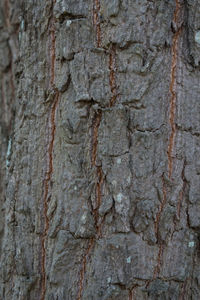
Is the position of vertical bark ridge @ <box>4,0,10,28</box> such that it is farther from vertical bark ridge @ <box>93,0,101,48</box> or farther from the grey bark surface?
vertical bark ridge @ <box>93,0,101,48</box>

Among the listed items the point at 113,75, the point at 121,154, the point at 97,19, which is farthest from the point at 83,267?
the point at 97,19

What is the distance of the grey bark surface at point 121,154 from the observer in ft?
3.88

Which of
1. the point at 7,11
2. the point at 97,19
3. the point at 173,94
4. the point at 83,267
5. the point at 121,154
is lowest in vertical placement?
the point at 83,267

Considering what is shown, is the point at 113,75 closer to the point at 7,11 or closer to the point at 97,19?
the point at 97,19

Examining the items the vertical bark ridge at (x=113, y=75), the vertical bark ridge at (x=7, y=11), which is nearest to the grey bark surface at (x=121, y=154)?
the vertical bark ridge at (x=113, y=75)

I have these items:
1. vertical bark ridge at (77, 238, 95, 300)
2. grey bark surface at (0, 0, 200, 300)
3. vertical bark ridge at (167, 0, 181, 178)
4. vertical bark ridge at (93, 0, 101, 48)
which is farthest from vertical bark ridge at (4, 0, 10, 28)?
vertical bark ridge at (77, 238, 95, 300)

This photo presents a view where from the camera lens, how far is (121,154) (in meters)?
1.19

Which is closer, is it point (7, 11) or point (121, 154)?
point (121, 154)

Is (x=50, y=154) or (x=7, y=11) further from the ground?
(x=7, y=11)

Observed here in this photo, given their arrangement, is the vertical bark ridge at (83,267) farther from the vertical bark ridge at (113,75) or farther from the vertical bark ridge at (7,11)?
the vertical bark ridge at (7,11)

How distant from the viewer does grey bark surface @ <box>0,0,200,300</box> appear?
1.18 meters

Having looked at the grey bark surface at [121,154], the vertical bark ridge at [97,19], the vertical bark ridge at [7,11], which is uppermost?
the vertical bark ridge at [7,11]

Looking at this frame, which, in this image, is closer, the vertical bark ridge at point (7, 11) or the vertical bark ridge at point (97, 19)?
the vertical bark ridge at point (97, 19)

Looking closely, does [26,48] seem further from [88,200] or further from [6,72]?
[88,200]
